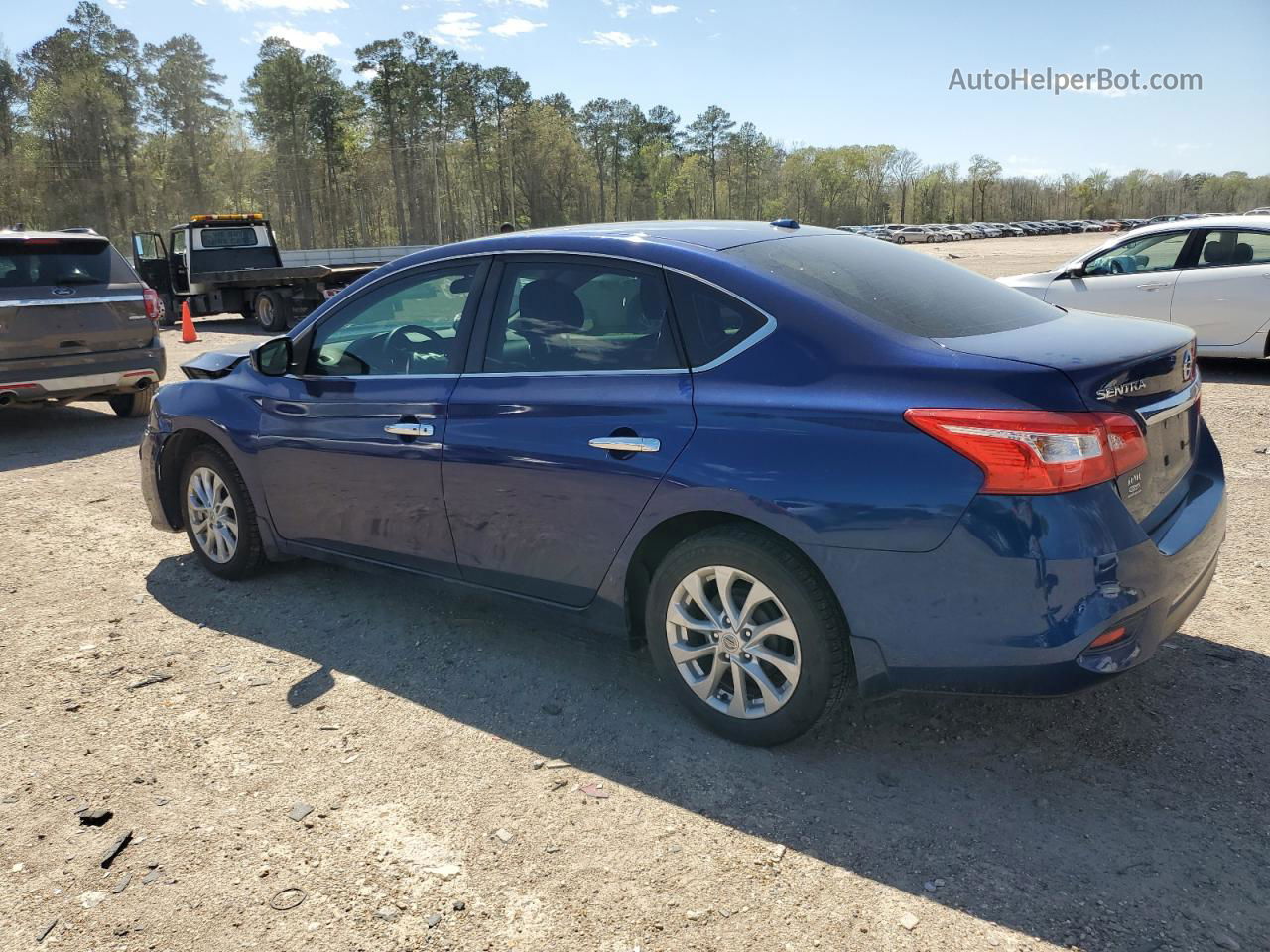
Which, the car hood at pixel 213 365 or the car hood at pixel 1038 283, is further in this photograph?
the car hood at pixel 1038 283

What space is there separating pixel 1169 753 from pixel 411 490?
116 inches

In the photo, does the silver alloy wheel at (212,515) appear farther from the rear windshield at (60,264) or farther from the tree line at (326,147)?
the tree line at (326,147)

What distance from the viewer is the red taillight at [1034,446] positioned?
2.60 meters

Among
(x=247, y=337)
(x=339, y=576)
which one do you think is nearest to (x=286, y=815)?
(x=339, y=576)

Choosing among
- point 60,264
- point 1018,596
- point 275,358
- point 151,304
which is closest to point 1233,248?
point 1018,596

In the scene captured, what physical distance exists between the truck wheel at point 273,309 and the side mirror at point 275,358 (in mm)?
15775

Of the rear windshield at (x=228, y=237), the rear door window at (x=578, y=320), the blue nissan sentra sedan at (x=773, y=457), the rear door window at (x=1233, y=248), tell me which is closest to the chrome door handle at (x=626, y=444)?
the blue nissan sentra sedan at (x=773, y=457)

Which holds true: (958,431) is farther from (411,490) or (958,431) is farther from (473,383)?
(411,490)

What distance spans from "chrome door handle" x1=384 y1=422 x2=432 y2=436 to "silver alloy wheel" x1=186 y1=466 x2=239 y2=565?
1366mm

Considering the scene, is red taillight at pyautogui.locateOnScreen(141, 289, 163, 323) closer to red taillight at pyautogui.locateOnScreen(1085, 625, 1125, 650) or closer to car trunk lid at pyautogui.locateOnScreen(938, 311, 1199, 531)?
car trunk lid at pyautogui.locateOnScreen(938, 311, 1199, 531)

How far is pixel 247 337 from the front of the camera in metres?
19.0

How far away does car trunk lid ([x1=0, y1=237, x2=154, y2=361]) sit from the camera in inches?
333

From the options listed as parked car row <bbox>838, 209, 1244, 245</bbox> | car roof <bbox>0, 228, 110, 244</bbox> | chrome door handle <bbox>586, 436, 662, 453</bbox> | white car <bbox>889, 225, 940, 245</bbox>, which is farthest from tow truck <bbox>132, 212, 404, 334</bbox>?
white car <bbox>889, 225, 940, 245</bbox>

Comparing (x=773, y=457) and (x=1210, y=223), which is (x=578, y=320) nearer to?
(x=773, y=457)
